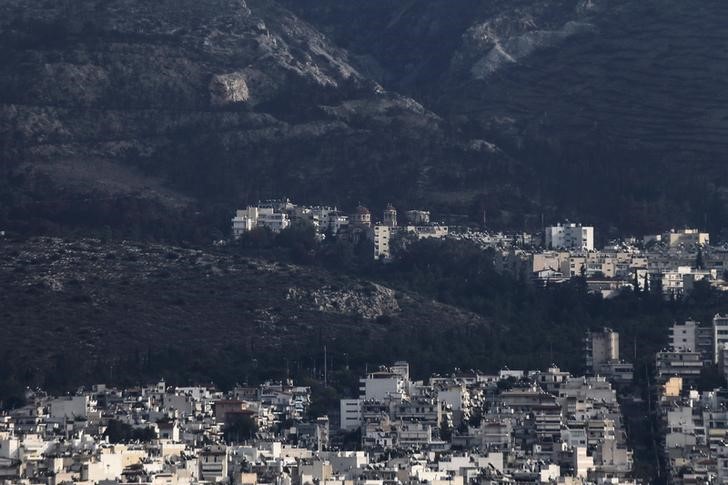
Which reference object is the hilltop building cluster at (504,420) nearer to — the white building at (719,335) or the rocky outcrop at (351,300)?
the white building at (719,335)

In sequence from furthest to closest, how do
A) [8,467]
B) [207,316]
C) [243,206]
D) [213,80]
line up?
[213,80], [243,206], [207,316], [8,467]

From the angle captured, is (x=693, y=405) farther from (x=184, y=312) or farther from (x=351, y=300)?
(x=351, y=300)

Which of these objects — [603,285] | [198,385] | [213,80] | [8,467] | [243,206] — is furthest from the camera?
[213,80]

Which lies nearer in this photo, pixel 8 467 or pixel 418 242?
pixel 8 467

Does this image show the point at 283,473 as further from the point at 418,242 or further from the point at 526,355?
the point at 418,242

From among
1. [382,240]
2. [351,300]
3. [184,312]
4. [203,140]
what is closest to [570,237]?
[382,240]

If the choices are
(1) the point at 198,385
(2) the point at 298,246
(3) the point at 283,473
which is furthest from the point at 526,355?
(3) the point at 283,473

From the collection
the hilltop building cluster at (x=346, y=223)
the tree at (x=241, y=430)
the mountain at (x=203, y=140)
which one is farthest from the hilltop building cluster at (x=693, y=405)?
the mountain at (x=203, y=140)

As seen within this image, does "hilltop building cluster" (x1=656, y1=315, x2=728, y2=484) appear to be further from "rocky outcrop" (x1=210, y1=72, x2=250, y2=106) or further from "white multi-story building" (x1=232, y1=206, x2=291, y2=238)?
"rocky outcrop" (x1=210, y1=72, x2=250, y2=106)
